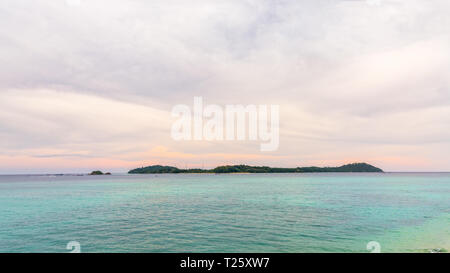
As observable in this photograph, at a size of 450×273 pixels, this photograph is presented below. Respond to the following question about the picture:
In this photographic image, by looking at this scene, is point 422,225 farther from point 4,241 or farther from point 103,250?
point 4,241

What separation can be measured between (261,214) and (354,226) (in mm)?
11631

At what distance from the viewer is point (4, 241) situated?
22828 mm
